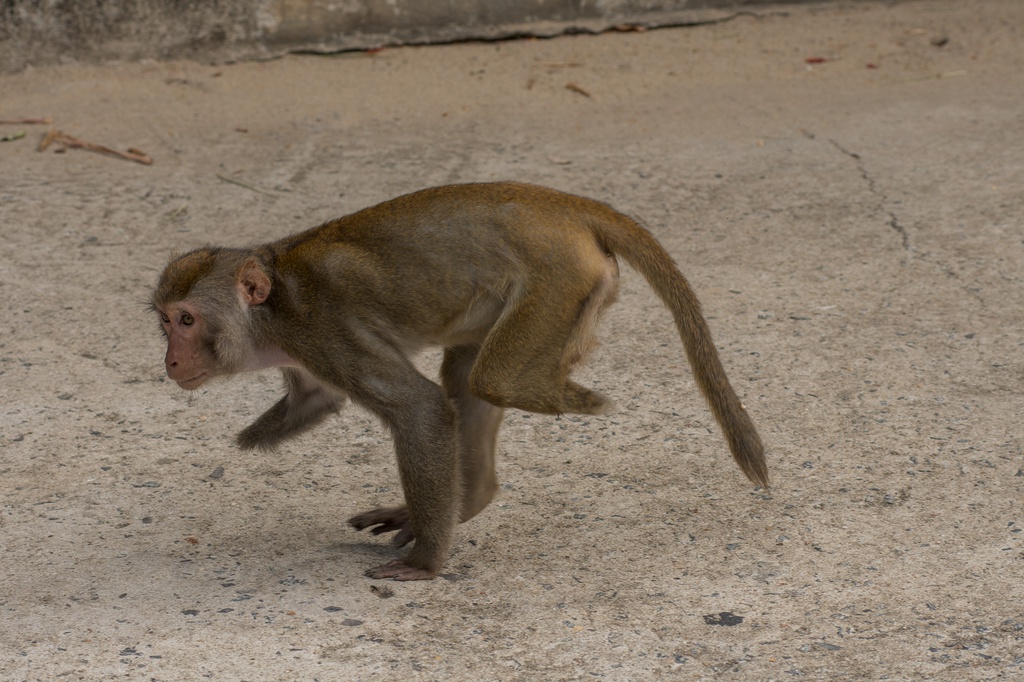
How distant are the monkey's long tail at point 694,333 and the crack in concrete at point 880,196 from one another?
2148 millimetres

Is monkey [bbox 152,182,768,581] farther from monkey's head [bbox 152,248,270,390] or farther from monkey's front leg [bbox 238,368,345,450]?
monkey's front leg [bbox 238,368,345,450]

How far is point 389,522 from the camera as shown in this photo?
3334 millimetres

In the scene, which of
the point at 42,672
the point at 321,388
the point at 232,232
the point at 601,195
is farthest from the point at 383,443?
the point at 601,195

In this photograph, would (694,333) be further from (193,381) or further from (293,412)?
(193,381)

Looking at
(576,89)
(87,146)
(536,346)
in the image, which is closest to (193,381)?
(536,346)

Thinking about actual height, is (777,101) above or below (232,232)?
above

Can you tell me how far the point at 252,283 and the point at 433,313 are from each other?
1.43 feet

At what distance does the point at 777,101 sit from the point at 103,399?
394 centimetres

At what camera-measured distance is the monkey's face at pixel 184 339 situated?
119 inches

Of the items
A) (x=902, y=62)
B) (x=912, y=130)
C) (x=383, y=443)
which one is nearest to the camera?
(x=383, y=443)

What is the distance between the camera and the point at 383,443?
12.5ft

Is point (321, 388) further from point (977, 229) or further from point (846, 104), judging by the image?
point (846, 104)

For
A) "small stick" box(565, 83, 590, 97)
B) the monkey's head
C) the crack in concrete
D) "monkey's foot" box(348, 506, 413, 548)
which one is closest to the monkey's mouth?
the monkey's head

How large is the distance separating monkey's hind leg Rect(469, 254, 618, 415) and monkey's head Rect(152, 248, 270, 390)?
567mm
